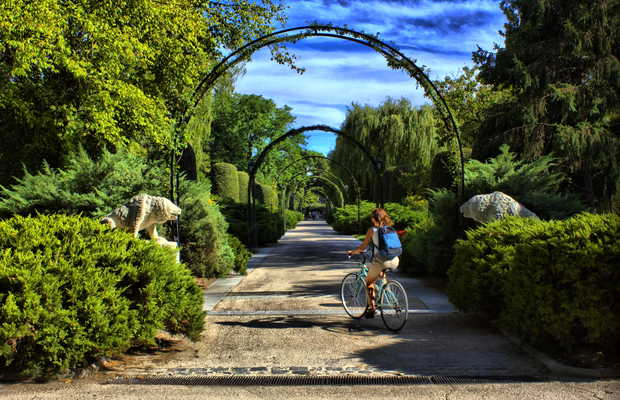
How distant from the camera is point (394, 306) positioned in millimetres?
6570

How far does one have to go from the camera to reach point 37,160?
47.0 feet

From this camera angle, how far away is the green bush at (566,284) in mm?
4715

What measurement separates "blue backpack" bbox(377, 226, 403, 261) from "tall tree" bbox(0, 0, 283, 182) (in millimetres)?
7527

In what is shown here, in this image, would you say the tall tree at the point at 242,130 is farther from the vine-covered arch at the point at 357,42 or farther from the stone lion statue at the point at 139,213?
the stone lion statue at the point at 139,213

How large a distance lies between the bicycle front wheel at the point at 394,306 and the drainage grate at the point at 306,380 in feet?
5.90

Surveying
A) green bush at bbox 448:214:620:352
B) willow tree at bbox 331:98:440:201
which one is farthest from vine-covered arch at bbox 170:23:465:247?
willow tree at bbox 331:98:440:201

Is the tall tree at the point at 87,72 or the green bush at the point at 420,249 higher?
the tall tree at the point at 87,72

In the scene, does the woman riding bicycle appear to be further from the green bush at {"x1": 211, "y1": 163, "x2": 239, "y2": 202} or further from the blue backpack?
the green bush at {"x1": 211, "y1": 163, "x2": 239, "y2": 202}

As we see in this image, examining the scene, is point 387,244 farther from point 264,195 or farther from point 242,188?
point 264,195

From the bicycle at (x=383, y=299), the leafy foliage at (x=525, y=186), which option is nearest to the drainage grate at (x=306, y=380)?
the bicycle at (x=383, y=299)

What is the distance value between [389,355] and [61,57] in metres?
9.24

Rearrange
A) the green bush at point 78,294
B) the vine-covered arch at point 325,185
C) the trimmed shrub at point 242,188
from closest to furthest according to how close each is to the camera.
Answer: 1. the green bush at point 78,294
2. the trimmed shrub at point 242,188
3. the vine-covered arch at point 325,185

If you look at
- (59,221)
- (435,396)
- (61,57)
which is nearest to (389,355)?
(435,396)

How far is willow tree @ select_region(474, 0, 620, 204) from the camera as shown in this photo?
1666 cm
